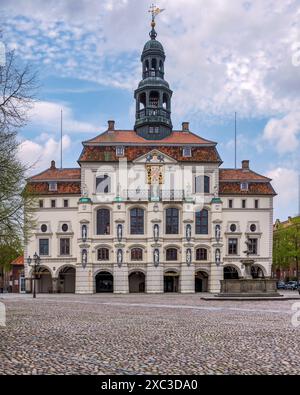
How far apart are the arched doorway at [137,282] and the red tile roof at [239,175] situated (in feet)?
49.2

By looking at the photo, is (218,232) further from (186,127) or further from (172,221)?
(186,127)

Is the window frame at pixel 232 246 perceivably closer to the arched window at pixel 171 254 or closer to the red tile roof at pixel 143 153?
the arched window at pixel 171 254

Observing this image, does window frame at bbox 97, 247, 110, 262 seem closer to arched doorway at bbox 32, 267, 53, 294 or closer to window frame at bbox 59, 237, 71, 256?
window frame at bbox 59, 237, 71, 256

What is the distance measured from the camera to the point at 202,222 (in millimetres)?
60188

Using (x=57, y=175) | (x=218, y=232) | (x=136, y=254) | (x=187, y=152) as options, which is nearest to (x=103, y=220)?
(x=136, y=254)

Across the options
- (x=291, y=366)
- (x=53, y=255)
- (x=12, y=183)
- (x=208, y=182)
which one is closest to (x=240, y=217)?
(x=208, y=182)

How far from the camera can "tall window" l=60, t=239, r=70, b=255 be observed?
59.8m

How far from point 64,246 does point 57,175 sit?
8.76 m

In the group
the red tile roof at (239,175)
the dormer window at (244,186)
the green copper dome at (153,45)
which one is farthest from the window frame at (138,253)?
the green copper dome at (153,45)

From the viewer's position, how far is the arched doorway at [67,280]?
6131 cm

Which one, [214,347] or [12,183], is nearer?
[214,347]
